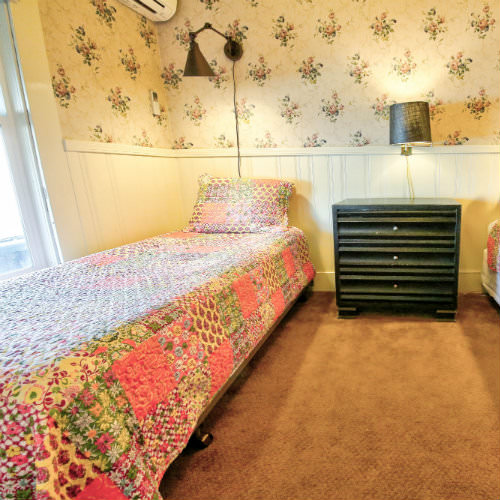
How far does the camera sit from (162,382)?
3.30ft

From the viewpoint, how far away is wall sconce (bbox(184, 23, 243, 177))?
2.33 m

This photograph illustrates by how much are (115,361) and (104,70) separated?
200cm

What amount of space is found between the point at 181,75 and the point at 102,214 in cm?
127

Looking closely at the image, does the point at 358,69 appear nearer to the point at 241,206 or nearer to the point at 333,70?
the point at 333,70

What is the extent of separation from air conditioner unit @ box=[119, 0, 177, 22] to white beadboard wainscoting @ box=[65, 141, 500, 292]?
0.91 metres

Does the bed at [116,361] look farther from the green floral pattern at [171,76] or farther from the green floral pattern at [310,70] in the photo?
the green floral pattern at [171,76]

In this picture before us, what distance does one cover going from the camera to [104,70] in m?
2.24

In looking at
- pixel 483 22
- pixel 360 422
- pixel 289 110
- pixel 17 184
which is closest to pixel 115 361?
Result: pixel 360 422

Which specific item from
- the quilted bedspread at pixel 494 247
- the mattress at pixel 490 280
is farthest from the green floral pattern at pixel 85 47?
the mattress at pixel 490 280

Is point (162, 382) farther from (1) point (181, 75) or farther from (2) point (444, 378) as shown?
(1) point (181, 75)

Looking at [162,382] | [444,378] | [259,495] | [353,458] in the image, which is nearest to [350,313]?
[444,378]

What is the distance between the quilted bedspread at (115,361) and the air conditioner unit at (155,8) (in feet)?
5.73

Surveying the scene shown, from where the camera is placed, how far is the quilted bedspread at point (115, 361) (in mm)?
719

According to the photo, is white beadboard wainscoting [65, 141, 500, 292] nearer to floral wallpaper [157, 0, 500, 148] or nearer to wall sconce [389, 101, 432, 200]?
floral wallpaper [157, 0, 500, 148]
